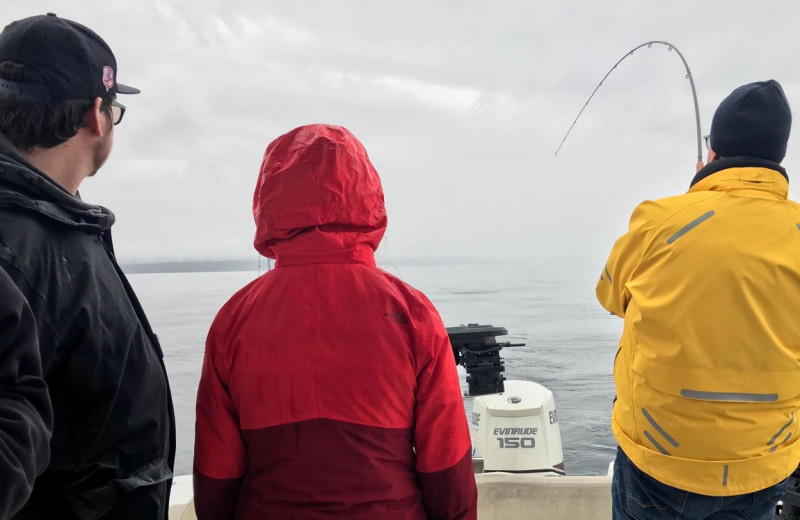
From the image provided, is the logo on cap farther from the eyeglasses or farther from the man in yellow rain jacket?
the man in yellow rain jacket

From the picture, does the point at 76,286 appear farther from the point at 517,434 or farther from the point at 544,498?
the point at 517,434

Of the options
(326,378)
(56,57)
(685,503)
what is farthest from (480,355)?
(56,57)

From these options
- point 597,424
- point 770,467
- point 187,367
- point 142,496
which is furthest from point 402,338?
point 187,367

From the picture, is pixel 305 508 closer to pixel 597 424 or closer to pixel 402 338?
pixel 402 338

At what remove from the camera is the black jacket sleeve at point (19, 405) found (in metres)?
0.64

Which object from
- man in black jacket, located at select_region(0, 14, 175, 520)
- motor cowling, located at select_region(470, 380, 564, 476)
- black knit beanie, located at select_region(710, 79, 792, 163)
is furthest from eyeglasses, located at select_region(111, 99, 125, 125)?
motor cowling, located at select_region(470, 380, 564, 476)

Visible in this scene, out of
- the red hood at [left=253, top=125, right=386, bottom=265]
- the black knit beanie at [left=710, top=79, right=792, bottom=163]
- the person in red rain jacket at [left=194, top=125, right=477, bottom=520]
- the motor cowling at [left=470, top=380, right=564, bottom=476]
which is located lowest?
the motor cowling at [left=470, top=380, right=564, bottom=476]

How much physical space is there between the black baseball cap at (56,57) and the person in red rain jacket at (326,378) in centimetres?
38

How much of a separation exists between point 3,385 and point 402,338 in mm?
692

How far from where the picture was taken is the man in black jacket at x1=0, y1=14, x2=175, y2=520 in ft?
3.09

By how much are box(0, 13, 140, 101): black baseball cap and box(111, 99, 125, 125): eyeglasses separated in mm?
36

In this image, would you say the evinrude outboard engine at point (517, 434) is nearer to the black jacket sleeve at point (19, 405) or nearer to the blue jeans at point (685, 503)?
the blue jeans at point (685, 503)

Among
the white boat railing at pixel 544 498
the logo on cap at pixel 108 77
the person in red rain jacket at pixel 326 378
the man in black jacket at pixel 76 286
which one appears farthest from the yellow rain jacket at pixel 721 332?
the logo on cap at pixel 108 77

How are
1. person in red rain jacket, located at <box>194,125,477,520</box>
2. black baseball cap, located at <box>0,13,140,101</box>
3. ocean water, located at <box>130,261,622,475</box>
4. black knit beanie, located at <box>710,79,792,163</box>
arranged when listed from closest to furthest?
black baseball cap, located at <box>0,13,140,101</box> → person in red rain jacket, located at <box>194,125,477,520</box> → black knit beanie, located at <box>710,79,792,163</box> → ocean water, located at <box>130,261,622,475</box>
